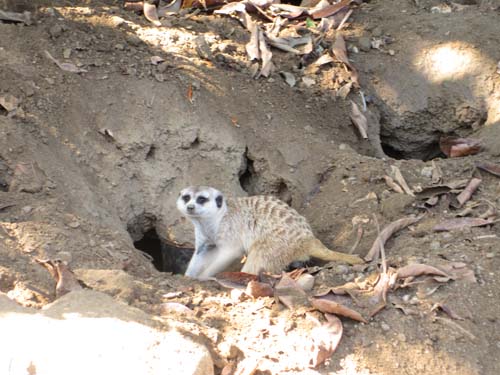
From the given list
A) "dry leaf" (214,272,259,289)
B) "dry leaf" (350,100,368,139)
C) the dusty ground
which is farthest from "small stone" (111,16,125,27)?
"dry leaf" (214,272,259,289)

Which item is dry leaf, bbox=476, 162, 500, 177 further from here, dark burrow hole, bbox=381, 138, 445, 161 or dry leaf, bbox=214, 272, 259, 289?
dry leaf, bbox=214, 272, 259, 289

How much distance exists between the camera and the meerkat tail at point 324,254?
379 cm

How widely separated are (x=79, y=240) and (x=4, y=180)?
2.26ft

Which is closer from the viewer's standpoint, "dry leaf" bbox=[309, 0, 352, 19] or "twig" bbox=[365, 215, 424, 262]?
"twig" bbox=[365, 215, 424, 262]

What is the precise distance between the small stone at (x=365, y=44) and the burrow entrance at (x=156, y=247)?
5.86ft

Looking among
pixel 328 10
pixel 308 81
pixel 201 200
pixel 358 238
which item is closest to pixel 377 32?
pixel 328 10

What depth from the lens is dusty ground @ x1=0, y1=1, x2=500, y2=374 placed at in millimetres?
3156

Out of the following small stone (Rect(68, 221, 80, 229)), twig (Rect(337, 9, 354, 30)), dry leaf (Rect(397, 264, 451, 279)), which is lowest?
small stone (Rect(68, 221, 80, 229))

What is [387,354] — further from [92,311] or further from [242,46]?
[242,46]

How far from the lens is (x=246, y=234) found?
4.34 metres

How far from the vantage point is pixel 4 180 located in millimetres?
4117

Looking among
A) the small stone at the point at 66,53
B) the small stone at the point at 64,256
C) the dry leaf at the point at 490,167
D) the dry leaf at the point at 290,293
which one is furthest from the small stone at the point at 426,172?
the small stone at the point at 66,53

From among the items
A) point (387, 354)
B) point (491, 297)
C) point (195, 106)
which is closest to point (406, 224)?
point (491, 297)

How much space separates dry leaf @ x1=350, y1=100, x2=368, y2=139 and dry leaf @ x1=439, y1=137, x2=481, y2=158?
0.51m
